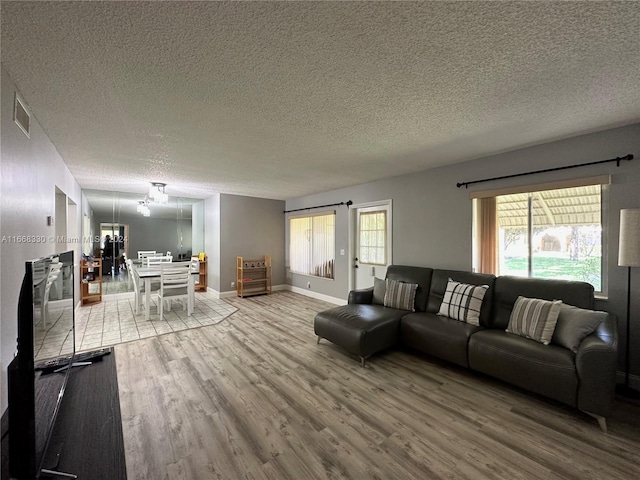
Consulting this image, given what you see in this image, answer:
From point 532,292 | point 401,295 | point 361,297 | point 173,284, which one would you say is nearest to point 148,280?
point 173,284

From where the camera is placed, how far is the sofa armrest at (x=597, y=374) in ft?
6.08

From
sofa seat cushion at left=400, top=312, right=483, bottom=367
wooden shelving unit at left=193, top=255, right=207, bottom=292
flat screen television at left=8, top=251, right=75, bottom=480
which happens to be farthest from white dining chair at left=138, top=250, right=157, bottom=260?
sofa seat cushion at left=400, top=312, right=483, bottom=367

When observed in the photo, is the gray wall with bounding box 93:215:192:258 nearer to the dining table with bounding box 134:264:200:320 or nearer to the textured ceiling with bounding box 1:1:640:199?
the dining table with bounding box 134:264:200:320

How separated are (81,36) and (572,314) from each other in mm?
3929

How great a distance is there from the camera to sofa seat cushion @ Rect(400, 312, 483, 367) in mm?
2613

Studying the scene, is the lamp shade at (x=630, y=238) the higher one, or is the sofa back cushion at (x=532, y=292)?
the lamp shade at (x=630, y=238)

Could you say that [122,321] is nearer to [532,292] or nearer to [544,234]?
[532,292]

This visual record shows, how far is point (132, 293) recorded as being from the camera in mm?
5820

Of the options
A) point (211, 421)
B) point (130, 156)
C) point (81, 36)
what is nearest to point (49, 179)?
point (130, 156)

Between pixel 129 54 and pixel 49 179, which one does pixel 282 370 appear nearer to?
pixel 129 54

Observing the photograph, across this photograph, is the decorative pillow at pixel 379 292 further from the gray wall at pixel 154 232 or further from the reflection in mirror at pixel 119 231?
the gray wall at pixel 154 232

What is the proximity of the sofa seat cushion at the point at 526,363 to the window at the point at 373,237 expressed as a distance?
2266mm

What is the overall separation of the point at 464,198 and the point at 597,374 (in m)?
2.27

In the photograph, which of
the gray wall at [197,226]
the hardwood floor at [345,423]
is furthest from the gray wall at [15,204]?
the gray wall at [197,226]
